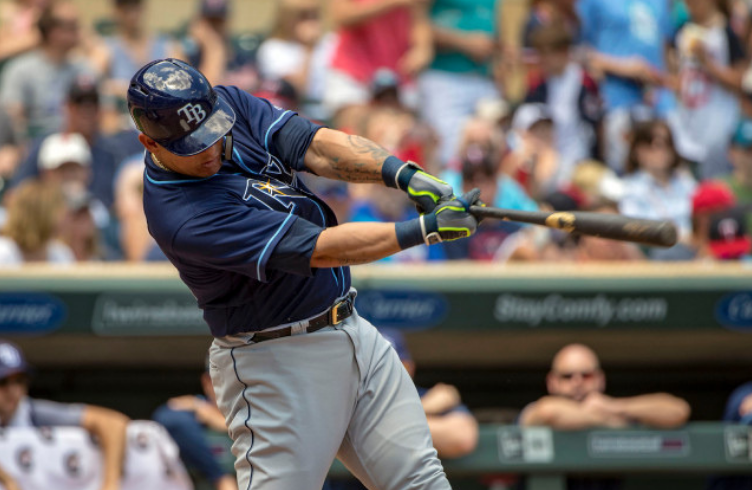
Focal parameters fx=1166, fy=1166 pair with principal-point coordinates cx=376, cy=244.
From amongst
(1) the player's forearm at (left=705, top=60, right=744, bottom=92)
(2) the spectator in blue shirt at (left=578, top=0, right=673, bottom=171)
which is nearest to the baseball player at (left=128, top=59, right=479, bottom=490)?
(2) the spectator in blue shirt at (left=578, top=0, right=673, bottom=171)

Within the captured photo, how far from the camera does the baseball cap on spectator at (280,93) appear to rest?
23.5ft

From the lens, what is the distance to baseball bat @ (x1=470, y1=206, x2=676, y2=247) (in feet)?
10.8

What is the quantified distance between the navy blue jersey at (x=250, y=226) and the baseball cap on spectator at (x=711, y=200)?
3607mm

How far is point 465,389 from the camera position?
7.02 m

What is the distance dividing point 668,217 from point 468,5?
7.03ft

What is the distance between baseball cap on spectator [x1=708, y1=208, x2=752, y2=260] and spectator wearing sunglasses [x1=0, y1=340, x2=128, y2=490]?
11.0ft

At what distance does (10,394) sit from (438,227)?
334 centimetres

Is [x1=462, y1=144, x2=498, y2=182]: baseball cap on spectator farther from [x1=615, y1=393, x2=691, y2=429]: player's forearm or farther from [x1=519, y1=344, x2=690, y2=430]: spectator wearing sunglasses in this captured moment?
[x1=615, y1=393, x2=691, y2=429]: player's forearm

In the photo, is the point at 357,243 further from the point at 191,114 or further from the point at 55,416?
the point at 55,416

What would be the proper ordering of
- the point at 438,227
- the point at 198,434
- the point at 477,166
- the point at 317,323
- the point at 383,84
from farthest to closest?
the point at 383,84 → the point at 477,166 → the point at 198,434 → the point at 317,323 → the point at 438,227

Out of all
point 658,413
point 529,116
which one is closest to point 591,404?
point 658,413

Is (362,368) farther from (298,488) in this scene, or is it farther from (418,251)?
(418,251)

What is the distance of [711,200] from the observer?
674 centimetres

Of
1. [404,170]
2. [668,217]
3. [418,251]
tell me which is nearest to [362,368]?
[404,170]
